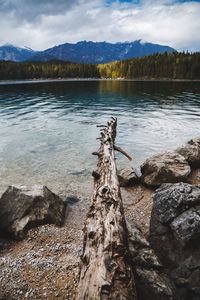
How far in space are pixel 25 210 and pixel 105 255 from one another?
5.68 meters

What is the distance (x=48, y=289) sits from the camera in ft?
23.6

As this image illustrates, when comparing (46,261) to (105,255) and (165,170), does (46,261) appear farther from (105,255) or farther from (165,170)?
(165,170)

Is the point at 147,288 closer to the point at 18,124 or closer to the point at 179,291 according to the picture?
the point at 179,291

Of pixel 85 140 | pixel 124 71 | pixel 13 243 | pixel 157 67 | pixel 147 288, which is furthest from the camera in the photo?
pixel 124 71

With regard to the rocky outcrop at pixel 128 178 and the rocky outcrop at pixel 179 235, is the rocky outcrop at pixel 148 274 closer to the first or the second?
the rocky outcrop at pixel 179 235

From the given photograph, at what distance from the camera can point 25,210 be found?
1032 centimetres

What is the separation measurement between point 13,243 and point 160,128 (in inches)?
990

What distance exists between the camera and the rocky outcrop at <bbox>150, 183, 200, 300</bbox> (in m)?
6.64

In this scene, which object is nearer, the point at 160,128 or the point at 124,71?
the point at 160,128

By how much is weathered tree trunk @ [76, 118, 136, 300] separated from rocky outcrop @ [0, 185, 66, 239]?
316 cm

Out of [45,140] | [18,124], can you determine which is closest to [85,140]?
[45,140]

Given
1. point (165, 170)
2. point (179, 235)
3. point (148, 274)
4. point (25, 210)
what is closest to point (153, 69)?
point (165, 170)

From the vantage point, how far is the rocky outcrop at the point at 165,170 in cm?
1388

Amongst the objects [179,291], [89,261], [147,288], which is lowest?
[179,291]
